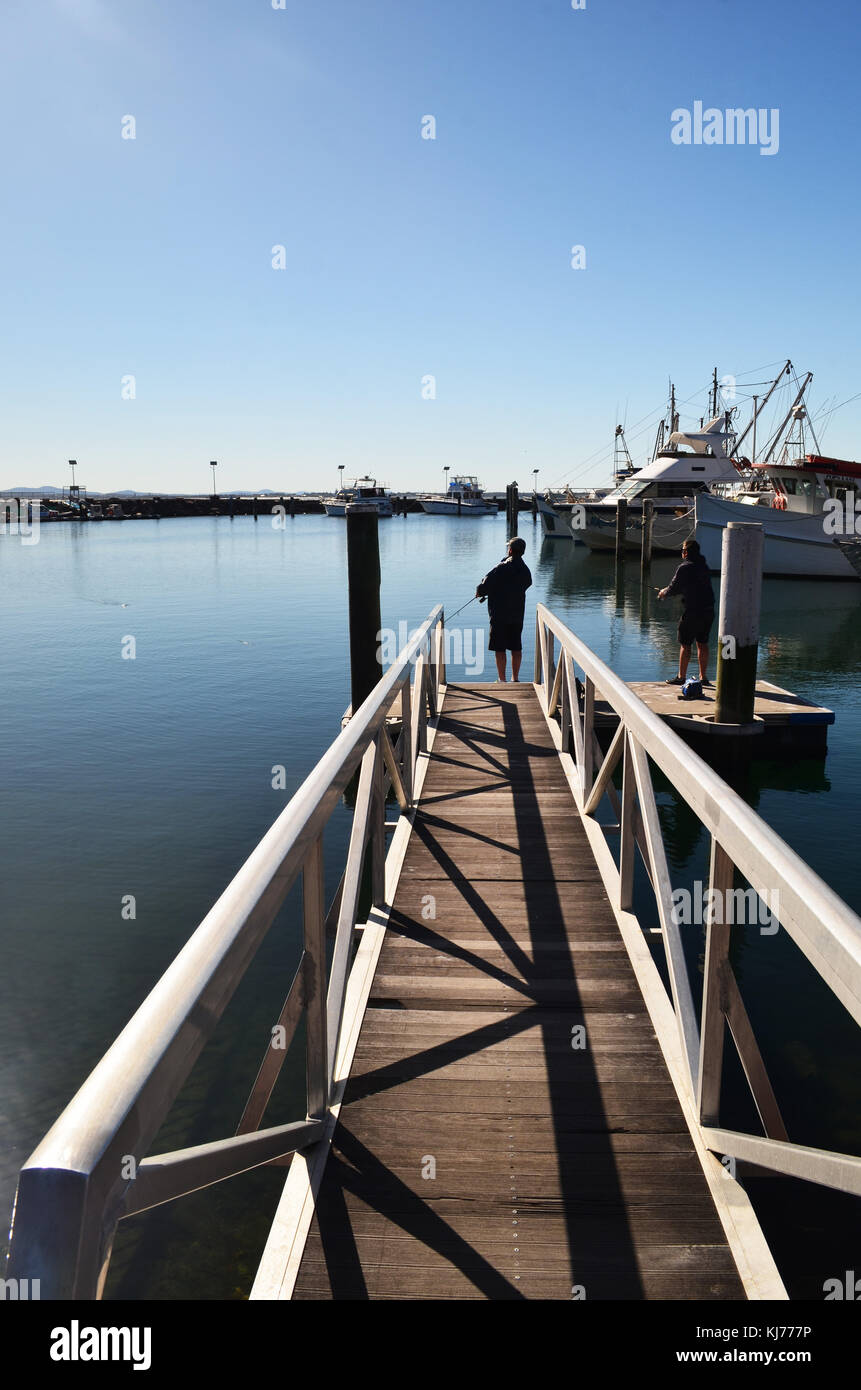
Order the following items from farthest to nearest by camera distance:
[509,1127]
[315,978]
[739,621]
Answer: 1. [739,621]
2. [509,1127]
3. [315,978]

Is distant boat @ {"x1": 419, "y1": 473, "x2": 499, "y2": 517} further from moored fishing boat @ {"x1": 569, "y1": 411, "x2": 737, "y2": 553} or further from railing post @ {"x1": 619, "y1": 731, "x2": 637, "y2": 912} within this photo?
railing post @ {"x1": 619, "y1": 731, "x2": 637, "y2": 912}

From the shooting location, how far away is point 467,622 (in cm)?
2545

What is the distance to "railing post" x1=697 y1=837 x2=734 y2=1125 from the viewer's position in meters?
2.22

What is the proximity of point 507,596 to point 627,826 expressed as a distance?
5.95 metres

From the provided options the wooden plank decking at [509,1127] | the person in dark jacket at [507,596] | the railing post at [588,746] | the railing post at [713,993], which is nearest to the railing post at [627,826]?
the wooden plank decking at [509,1127]

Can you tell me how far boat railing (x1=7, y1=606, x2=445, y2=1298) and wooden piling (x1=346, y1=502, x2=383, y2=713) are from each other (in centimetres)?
644

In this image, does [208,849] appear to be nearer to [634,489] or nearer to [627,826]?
[627,826]

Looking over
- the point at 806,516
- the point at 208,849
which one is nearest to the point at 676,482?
the point at 806,516

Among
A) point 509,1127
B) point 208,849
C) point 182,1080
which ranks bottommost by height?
point 208,849

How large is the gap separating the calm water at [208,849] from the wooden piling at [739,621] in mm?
1338

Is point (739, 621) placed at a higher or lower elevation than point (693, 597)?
lower

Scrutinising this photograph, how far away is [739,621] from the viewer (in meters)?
8.58

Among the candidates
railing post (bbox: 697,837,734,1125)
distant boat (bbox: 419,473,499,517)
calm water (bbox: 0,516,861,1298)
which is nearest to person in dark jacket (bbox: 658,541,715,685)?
calm water (bbox: 0,516,861,1298)
